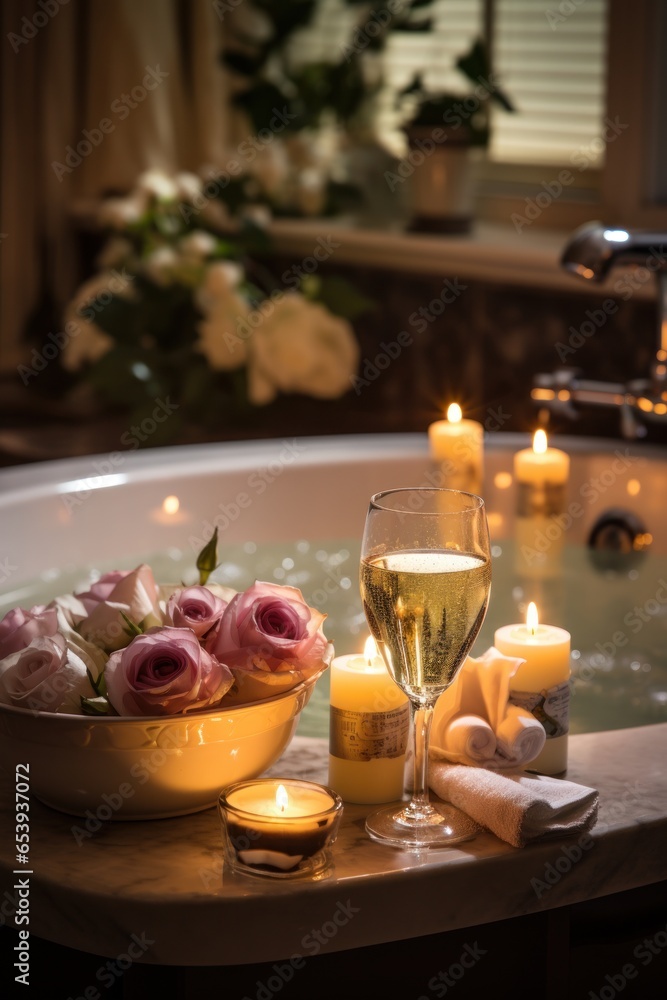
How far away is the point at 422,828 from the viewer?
75cm

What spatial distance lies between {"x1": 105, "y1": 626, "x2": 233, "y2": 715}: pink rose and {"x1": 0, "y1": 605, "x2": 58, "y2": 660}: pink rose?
2.7 inches

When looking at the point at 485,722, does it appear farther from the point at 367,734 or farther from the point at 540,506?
the point at 540,506

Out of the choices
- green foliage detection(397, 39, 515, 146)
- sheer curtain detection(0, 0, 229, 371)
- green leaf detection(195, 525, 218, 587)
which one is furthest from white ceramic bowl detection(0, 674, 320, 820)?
sheer curtain detection(0, 0, 229, 371)

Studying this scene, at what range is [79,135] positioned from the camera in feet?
10.1

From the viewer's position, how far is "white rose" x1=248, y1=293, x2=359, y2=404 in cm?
205

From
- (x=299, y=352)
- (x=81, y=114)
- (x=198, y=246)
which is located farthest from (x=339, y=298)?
(x=81, y=114)

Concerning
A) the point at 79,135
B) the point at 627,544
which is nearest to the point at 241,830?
the point at 627,544

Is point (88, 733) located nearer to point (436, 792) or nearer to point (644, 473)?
point (436, 792)

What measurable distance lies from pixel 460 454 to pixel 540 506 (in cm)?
12

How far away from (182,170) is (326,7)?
0.49m

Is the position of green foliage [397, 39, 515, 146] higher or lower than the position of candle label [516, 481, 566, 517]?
higher

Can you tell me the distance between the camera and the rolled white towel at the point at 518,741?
31.3 inches

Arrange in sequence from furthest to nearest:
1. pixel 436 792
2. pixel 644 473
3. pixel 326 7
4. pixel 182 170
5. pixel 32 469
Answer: pixel 182 170 < pixel 326 7 < pixel 644 473 < pixel 32 469 < pixel 436 792

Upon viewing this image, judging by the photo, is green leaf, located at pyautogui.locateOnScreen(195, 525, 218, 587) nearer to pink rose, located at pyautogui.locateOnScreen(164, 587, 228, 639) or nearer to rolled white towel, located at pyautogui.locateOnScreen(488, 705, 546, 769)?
pink rose, located at pyautogui.locateOnScreen(164, 587, 228, 639)
